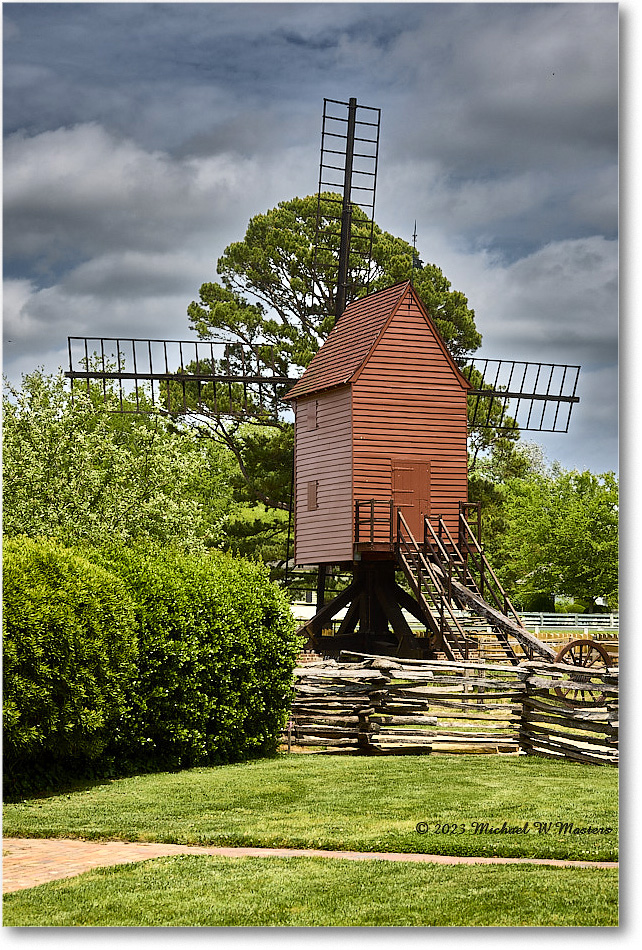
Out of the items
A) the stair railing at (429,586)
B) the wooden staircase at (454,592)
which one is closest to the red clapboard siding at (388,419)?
the wooden staircase at (454,592)

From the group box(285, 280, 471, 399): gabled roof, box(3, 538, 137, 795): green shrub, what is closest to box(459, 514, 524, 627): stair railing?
box(285, 280, 471, 399): gabled roof

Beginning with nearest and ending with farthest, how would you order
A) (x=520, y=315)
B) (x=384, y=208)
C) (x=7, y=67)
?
1. (x=7, y=67)
2. (x=520, y=315)
3. (x=384, y=208)

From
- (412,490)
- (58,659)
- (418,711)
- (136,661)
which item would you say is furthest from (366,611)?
(58,659)

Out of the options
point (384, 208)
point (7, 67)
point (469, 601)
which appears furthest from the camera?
point (469, 601)

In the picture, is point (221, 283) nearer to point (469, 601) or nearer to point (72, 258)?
point (469, 601)

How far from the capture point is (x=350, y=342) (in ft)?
59.6

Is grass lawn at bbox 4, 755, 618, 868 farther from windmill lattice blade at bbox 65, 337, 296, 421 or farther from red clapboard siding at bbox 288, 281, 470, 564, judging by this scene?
windmill lattice blade at bbox 65, 337, 296, 421

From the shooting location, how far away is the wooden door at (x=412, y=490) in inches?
693

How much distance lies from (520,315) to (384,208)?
2.80m

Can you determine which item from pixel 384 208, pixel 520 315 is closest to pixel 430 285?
pixel 384 208

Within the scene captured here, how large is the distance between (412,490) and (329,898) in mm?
12125

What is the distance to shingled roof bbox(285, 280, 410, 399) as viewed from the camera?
57.2 feet

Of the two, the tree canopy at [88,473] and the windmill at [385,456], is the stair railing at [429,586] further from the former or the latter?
the tree canopy at [88,473]

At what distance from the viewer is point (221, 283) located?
22438 mm
